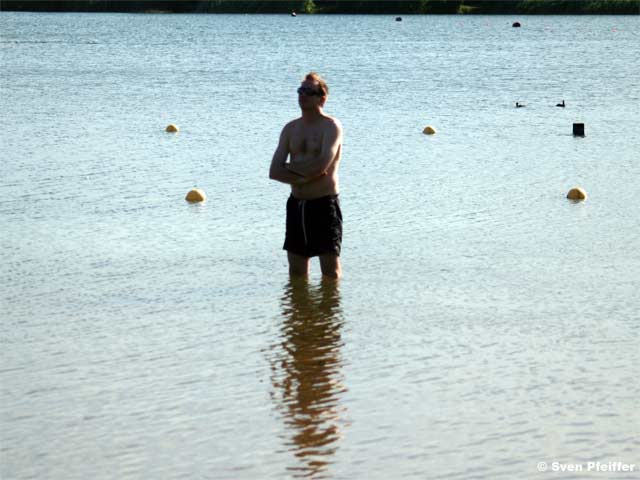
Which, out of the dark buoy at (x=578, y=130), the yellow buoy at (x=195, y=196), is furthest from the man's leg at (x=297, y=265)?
the dark buoy at (x=578, y=130)

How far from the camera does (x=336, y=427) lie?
6.89 metres

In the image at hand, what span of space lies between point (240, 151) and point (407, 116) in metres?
6.64

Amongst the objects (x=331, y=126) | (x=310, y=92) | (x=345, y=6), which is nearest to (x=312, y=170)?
(x=331, y=126)

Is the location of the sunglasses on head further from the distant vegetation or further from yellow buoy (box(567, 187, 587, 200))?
the distant vegetation

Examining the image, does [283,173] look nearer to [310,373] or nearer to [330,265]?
[330,265]

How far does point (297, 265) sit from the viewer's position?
33.5 ft

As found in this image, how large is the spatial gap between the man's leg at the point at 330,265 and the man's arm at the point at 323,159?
732mm

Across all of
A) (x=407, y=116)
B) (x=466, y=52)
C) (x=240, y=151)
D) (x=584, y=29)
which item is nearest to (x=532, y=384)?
(x=240, y=151)

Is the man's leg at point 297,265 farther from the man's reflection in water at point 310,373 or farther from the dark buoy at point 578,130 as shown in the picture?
the dark buoy at point 578,130

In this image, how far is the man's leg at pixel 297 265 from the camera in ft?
33.4

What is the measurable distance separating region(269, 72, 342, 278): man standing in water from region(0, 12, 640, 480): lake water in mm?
495

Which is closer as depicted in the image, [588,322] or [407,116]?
[588,322]

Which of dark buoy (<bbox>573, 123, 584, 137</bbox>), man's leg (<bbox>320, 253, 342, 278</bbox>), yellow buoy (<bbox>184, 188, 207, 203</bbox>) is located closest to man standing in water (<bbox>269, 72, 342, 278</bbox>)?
man's leg (<bbox>320, 253, 342, 278</bbox>)

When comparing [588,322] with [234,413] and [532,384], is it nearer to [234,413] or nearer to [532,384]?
[532,384]
